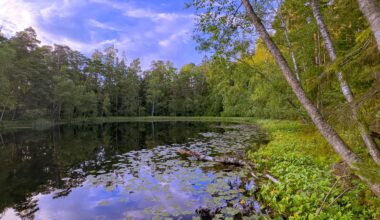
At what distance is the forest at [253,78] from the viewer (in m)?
3.52

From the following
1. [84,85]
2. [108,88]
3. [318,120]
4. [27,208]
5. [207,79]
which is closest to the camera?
[318,120]

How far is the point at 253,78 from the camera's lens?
17984 mm

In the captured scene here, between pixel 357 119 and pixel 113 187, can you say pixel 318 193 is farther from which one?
pixel 113 187

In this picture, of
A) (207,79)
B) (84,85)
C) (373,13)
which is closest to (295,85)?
(373,13)

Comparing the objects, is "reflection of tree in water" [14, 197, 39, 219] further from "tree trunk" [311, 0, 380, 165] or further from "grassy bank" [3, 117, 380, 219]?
"tree trunk" [311, 0, 380, 165]

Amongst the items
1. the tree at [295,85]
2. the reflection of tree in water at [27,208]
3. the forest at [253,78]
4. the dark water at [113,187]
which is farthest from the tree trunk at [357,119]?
the reflection of tree in water at [27,208]

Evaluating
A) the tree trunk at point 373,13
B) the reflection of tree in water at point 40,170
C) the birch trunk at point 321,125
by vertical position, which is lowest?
the reflection of tree in water at point 40,170

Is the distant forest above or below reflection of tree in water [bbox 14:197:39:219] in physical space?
above

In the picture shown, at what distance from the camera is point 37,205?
259 inches

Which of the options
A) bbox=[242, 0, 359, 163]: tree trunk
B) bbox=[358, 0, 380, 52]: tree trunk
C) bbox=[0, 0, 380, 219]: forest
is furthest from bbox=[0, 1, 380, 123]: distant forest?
bbox=[358, 0, 380, 52]: tree trunk

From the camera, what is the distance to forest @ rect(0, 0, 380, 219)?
3.52 metres

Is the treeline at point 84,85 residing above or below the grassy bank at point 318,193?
above

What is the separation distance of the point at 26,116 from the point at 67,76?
11.0 m

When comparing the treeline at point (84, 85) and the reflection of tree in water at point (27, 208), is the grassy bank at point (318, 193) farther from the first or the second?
the treeline at point (84, 85)
